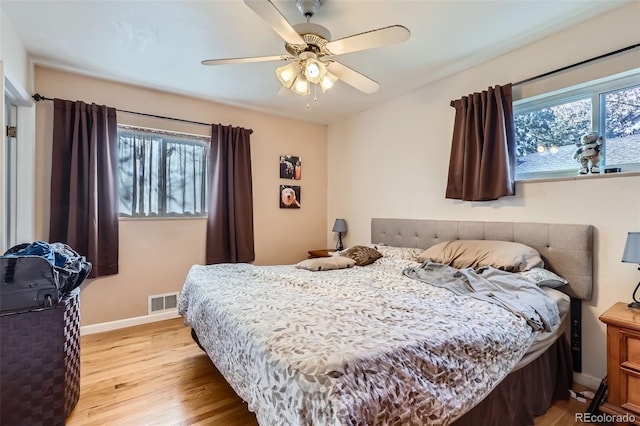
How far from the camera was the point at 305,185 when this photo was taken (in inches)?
173

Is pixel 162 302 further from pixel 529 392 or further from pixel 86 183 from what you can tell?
pixel 529 392

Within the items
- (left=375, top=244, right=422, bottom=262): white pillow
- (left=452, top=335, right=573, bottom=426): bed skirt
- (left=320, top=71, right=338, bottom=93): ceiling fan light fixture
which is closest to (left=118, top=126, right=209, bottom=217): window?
(left=320, top=71, right=338, bottom=93): ceiling fan light fixture

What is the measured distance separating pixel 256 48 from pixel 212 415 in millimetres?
2660

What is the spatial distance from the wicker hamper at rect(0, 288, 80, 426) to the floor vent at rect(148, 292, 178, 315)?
166cm

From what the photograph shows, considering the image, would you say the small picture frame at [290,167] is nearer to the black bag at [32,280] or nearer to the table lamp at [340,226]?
the table lamp at [340,226]

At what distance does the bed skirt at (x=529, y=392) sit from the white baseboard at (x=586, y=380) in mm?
129

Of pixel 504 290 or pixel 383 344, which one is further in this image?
pixel 504 290

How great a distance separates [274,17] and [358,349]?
157 cm

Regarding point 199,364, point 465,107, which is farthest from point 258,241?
point 465,107

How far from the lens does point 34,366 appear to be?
1510 mm

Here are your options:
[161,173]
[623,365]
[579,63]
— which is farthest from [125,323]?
[579,63]

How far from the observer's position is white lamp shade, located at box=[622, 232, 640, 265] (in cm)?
161

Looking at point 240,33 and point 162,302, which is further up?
point 240,33

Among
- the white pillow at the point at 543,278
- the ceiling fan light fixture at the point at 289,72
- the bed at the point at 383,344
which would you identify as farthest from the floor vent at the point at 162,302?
the white pillow at the point at 543,278
